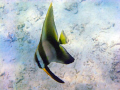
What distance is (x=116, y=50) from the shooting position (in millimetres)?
2557

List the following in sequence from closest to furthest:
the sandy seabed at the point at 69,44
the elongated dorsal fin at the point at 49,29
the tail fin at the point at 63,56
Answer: the elongated dorsal fin at the point at 49,29 → the tail fin at the point at 63,56 → the sandy seabed at the point at 69,44

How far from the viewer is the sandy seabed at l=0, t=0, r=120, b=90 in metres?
2.30

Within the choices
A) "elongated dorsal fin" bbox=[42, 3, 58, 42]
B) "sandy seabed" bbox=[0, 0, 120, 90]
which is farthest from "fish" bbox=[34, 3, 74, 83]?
"sandy seabed" bbox=[0, 0, 120, 90]

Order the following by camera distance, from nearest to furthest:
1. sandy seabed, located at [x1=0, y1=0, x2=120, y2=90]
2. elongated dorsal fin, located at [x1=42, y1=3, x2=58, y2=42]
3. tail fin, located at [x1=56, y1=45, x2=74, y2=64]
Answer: elongated dorsal fin, located at [x1=42, y1=3, x2=58, y2=42] → tail fin, located at [x1=56, y1=45, x2=74, y2=64] → sandy seabed, located at [x1=0, y1=0, x2=120, y2=90]

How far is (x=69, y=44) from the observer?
2900 millimetres

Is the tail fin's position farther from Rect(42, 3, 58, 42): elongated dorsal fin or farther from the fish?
Rect(42, 3, 58, 42): elongated dorsal fin

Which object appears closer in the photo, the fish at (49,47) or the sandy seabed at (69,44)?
the fish at (49,47)

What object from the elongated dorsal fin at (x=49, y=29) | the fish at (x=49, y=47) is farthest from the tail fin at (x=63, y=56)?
the elongated dorsal fin at (x=49, y=29)

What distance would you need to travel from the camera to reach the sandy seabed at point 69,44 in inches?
90.7

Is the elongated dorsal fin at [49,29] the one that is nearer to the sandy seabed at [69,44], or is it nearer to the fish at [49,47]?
the fish at [49,47]

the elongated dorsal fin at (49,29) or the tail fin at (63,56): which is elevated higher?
the elongated dorsal fin at (49,29)

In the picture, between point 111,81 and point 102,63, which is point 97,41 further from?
point 111,81

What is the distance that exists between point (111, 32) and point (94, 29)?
0.48 m

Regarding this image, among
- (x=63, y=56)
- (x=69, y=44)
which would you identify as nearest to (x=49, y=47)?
(x=63, y=56)
